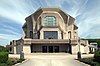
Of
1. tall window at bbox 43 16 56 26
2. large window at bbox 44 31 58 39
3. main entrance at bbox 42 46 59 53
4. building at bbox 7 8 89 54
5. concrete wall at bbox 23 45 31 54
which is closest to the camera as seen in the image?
concrete wall at bbox 23 45 31 54

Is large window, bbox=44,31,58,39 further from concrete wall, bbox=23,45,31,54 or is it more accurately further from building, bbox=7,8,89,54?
concrete wall, bbox=23,45,31,54

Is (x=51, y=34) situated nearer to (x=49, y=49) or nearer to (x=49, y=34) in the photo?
(x=49, y=34)

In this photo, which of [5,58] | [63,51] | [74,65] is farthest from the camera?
[63,51]

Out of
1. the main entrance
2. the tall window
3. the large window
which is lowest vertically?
the main entrance

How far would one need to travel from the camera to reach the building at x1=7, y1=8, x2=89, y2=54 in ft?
226

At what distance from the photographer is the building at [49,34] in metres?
68.9

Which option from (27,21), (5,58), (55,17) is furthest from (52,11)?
(5,58)

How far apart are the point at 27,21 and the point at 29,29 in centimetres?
265

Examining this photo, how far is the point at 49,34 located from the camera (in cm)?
7725

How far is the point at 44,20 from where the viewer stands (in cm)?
7731

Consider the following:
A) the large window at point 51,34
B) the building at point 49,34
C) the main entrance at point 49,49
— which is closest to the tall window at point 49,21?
the building at point 49,34

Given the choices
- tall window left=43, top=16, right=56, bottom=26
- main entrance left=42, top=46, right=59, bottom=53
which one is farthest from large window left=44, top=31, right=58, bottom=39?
main entrance left=42, top=46, right=59, bottom=53

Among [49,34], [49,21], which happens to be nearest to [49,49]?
[49,34]

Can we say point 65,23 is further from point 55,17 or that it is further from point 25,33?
point 25,33
